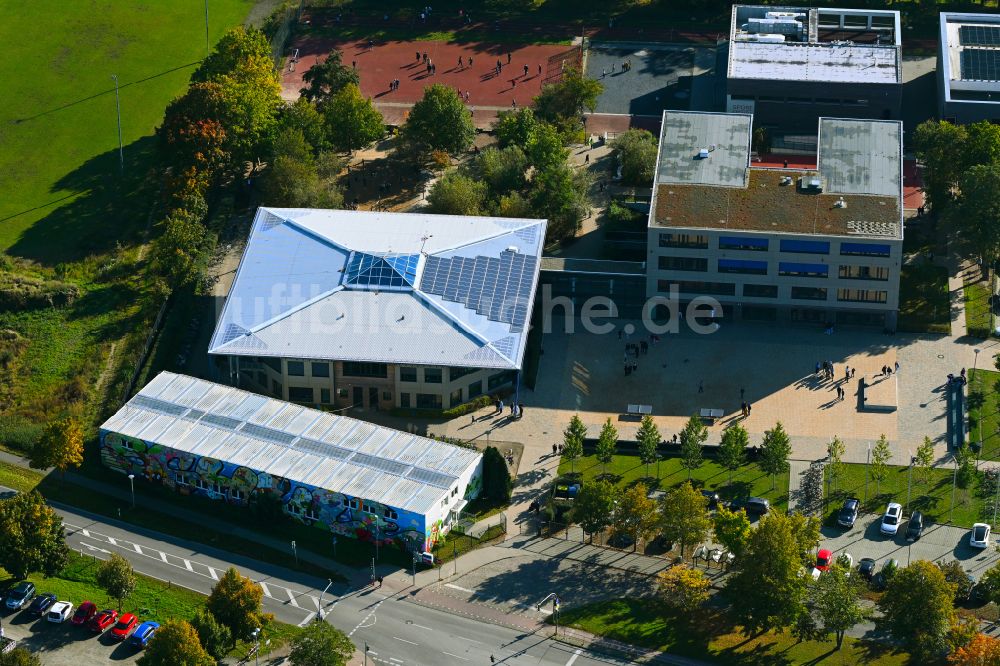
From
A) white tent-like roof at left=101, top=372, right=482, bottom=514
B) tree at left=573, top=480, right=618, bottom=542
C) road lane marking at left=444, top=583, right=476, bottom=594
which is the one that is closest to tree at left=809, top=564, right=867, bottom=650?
tree at left=573, top=480, right=618, bottom=542

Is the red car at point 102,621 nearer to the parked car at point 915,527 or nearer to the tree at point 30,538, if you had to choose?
the tree at point 30,538

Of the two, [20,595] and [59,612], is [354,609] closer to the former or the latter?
[59,612]

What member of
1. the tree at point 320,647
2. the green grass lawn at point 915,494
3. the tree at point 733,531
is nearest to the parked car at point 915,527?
the green grass lawn at point 915,494

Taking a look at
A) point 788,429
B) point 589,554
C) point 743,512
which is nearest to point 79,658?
point 589,554

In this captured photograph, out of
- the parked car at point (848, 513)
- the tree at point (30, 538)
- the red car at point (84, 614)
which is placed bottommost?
the parked car at point (848, 513)

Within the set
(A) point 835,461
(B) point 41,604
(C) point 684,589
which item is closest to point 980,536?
(A) point 835,461

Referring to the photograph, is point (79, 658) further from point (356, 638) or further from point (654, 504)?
point (654, 504)
